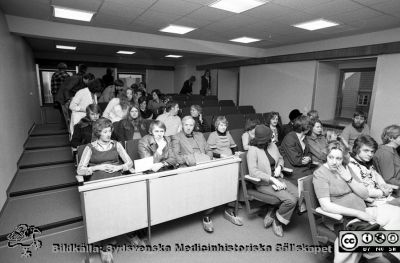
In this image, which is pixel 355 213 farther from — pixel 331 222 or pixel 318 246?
pixel 318 246

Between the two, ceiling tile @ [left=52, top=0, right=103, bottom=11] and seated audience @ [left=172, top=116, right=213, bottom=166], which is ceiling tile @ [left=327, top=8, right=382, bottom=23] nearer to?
seated audience @ [left=172, top=116, right=213, bottom=166]

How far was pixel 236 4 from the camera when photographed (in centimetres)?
319

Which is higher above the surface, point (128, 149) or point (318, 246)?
point (128, 149)

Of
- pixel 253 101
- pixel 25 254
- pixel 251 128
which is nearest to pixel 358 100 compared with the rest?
pixel 253 101

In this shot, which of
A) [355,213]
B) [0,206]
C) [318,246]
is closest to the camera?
[355,213]

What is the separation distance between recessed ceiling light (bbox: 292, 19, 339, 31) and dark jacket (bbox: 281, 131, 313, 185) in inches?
84.3

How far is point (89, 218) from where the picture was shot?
191cm

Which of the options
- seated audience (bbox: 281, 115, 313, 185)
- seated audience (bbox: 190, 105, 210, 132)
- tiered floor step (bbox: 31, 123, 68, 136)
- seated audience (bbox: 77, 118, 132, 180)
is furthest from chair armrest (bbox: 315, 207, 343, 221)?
tiered floor step (bbox: 31, 123, 68, 136)

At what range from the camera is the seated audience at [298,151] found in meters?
3.04

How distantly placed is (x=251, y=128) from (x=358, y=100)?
3.68 metres

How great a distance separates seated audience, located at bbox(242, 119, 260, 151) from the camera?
3447 mm

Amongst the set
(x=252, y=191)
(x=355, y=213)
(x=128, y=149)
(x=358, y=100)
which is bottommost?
(x=252, y=191)

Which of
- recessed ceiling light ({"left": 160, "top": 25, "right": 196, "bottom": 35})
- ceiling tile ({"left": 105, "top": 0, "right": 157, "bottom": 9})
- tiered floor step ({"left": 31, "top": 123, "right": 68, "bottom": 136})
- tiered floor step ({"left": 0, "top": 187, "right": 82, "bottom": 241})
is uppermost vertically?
recessed ceiling light ({"left": 160, "top": 25, "right": 196, "bottom": 35})

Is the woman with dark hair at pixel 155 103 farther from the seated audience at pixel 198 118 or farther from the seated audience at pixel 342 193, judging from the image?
the seated audience at pixel 342 193
